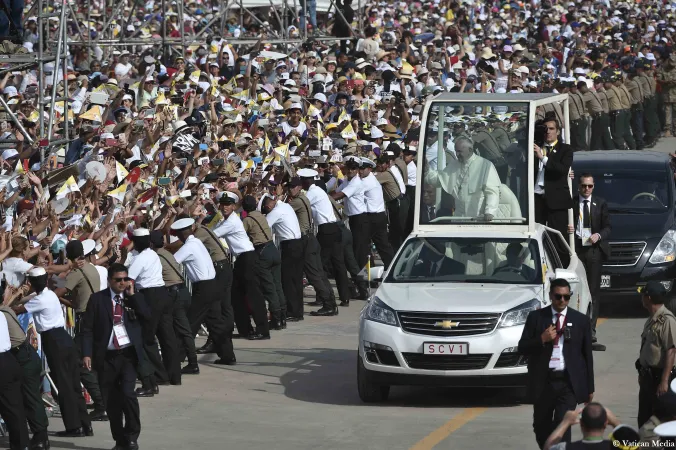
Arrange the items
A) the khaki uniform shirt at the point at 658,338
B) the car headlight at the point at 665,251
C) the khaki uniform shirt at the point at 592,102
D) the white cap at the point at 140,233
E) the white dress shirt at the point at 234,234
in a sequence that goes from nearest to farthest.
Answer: the khaki uniform shirt at the point at 658,338
the white cap at the point at 140,233
the white dress shirt at the point at 234,234
the car headlight at the point at 665,251
the khaki uniform shirt at the point at 592,102

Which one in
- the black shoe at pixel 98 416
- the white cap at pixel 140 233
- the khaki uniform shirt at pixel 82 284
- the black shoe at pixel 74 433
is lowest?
the black shoe at pixel 98 416

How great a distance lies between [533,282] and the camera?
588 inches

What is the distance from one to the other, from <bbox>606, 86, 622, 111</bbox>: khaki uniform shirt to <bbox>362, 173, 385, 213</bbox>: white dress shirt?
1245 centimetres

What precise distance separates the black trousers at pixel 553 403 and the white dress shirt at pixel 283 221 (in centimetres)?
873

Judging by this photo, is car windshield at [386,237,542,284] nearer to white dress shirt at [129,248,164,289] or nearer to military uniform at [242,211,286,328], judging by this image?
white dress shirt at [129,248,164,289]

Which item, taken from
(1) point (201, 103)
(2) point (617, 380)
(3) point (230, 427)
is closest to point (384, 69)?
(1) point (201, 103)

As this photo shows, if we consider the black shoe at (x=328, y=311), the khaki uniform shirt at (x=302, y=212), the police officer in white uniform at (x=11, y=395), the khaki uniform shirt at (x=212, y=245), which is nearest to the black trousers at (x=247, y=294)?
the khaki uniform shirt at (x=212, y=245)

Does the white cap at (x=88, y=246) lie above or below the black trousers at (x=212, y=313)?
above

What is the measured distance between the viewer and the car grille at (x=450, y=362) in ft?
46.6

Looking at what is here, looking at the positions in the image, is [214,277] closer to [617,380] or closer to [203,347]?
[203,347]

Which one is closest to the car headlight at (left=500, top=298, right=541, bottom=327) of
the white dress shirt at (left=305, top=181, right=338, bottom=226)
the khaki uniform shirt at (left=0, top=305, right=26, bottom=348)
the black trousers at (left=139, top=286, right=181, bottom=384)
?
the black trousers at (left=139, top=286, right=181, bottom=384)

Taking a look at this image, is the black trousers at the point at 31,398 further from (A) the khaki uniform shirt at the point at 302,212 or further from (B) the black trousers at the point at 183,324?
(A) the khaki uniform shirt at the point at 302,212

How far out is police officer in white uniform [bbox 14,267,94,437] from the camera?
519 inches

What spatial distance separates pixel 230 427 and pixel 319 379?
7.93 ft
